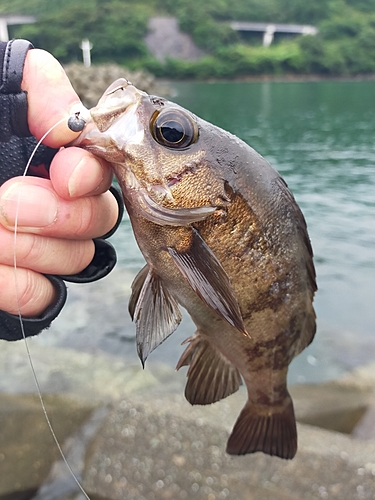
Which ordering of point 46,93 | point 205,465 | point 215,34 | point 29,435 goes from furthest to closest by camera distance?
1. point 215,34
2. point 29,435
3. point 205,465
4. point 46,93

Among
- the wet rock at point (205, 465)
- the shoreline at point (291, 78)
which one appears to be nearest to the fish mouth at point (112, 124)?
the wet rock at point (205, 465)

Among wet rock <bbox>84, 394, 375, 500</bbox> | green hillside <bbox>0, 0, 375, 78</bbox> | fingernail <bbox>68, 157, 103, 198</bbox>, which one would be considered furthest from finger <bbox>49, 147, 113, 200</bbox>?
green hillside <bbox>0, 0, 375, 78</bbox>

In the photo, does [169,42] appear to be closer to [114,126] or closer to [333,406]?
[333,406]

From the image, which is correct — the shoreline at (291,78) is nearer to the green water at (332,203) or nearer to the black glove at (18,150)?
the green water at (332,203)

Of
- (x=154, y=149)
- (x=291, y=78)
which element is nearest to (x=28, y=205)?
(x=154, y=149)

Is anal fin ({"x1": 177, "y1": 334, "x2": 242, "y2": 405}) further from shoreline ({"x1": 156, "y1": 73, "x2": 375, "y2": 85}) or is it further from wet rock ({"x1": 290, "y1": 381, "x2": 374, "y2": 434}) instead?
shoreline ({"x1": 156, "y1": 73, "x2": 375, "y2": 85})

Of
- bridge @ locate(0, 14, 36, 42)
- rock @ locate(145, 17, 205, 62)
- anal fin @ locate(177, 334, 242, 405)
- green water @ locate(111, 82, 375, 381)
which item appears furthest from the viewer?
rock @ locate(145, 17, 205, 62)
